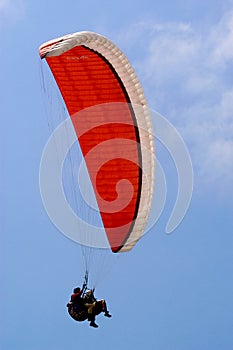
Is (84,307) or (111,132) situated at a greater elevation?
(111,132)

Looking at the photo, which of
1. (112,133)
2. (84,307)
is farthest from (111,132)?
(84,307)

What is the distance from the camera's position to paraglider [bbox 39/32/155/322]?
2338 cm

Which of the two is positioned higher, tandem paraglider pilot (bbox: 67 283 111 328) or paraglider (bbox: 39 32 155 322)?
paraglider (bbox: 39 32 155 322)

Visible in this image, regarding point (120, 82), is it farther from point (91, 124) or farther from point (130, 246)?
point (130, 246)

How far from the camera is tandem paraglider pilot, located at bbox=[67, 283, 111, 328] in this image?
22.8 m

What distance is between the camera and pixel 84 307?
22875 mm

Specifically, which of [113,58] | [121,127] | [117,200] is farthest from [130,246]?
[113,58]

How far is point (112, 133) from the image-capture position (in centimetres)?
2388

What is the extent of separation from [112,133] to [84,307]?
3.94m

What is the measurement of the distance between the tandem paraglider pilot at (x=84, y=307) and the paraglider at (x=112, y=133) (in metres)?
0.03

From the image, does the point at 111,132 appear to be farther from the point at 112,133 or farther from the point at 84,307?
the point at 84,307

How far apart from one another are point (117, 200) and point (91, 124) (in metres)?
1.85

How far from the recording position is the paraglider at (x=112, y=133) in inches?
920

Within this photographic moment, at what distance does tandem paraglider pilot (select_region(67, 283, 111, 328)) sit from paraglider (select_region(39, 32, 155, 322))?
0.03m
